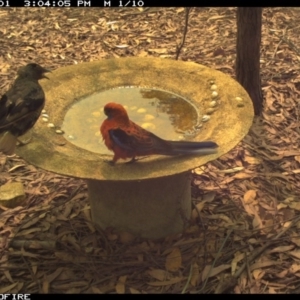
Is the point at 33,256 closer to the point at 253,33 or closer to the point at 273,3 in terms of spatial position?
the point at 253,33

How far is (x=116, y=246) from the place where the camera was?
323cm

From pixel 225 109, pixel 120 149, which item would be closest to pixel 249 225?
pixel 225 109

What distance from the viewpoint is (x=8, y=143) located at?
2.82 metres

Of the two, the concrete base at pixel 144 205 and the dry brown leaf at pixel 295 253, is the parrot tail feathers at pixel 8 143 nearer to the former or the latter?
the concrete base at pixel 144 205

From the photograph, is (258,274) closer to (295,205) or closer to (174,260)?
(174,260)

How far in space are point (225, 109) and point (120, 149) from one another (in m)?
0.69

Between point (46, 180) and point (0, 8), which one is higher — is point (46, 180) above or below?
below

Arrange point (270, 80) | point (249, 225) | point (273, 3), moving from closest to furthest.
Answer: point (249, 225), point (270, 80), point (273, 3)

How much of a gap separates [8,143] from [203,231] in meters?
1.22

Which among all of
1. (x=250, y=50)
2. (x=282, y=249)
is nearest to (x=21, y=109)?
(x=282, y=249)

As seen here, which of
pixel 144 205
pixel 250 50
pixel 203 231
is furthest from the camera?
pixel 250 50

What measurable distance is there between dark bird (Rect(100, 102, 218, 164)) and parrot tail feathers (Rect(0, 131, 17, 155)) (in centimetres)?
45

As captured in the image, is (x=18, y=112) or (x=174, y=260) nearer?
(x=18, y=112)

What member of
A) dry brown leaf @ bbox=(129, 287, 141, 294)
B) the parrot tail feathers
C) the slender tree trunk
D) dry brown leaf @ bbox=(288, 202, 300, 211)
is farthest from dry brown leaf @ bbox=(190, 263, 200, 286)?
the slender tree trunk
